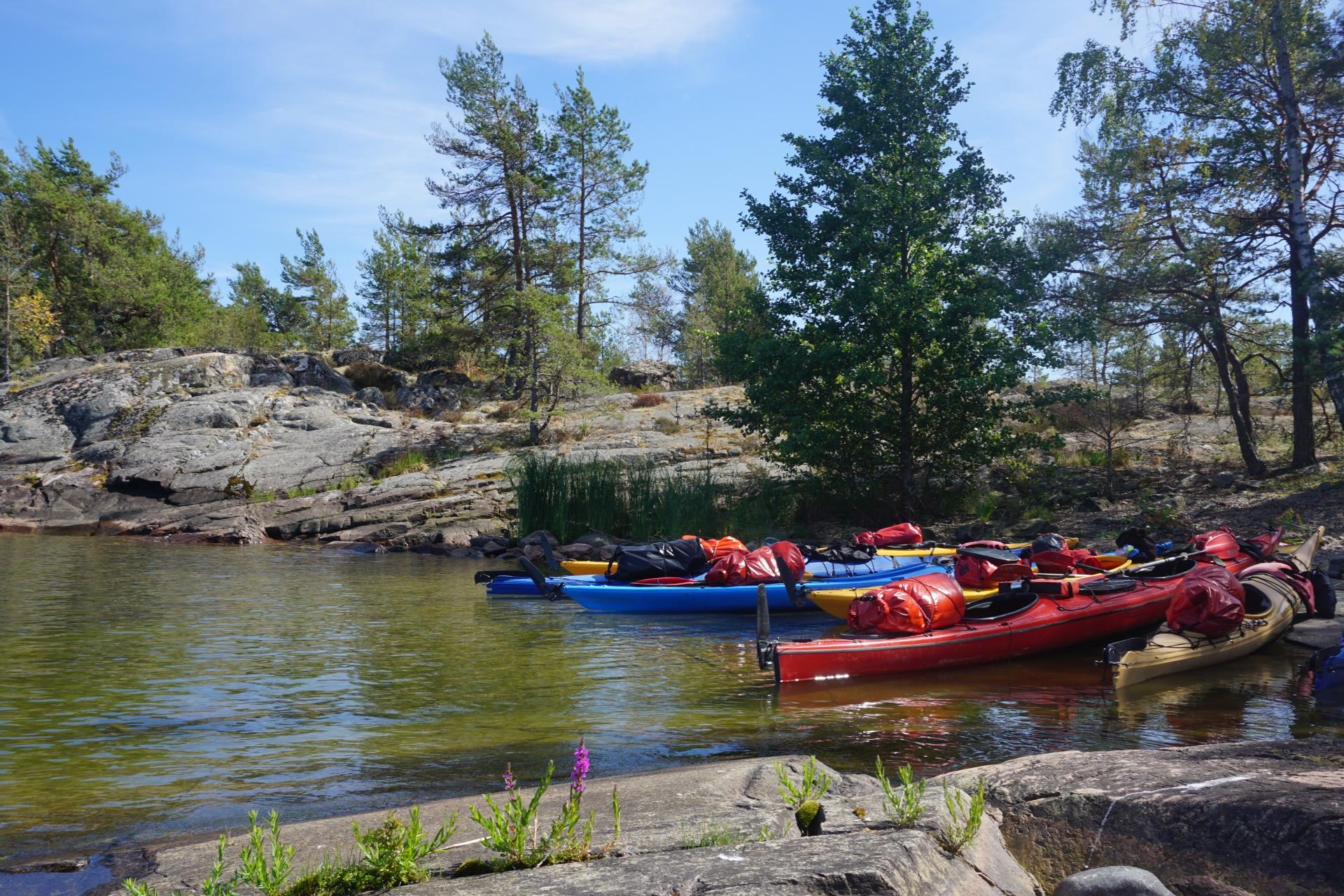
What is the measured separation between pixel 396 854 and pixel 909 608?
595 centimetres

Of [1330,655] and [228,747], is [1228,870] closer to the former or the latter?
[1330,655]

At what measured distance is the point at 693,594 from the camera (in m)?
11.2

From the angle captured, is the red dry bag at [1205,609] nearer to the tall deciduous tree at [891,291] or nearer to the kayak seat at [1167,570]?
the kayak seat at [1167,570]

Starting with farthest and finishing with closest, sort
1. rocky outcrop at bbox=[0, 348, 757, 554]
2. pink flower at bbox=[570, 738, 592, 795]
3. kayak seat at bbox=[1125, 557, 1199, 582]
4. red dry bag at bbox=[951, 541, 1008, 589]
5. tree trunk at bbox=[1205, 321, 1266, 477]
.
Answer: rocky outcrop at bbox=[0, 348, 757, 554] < tree trunk at bbox=[1205, 321, 1266, 477] < red dry bag at bbox=[951, 541, 1008, 589] < kayak seat at bbox=[1125, 557, 1199, 582] < pink flower at bbox=[570, 738, 592, 795]

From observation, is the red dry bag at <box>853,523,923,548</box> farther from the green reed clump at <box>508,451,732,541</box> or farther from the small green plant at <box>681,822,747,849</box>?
the small green plant at <box>681,822,747,849</box>

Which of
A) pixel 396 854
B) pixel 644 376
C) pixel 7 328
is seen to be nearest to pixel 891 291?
pixel 396 854

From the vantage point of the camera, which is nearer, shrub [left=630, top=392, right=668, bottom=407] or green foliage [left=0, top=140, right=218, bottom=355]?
shrub [left=630, top=392, right=668, bottom=407]

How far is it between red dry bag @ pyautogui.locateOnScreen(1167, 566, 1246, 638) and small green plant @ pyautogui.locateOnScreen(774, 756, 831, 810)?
17.4 feet

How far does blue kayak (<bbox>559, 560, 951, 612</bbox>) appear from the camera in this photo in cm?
1117

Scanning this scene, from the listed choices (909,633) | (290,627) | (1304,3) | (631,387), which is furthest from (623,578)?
(631,387)

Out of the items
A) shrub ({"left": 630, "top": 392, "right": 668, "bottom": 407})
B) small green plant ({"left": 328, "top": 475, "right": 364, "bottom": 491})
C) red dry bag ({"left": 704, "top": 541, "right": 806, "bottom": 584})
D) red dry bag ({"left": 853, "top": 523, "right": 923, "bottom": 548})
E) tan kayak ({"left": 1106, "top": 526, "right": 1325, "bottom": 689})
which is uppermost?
shrub ({"left": 630, "top": 392, "right": 668, "bottom": 407})

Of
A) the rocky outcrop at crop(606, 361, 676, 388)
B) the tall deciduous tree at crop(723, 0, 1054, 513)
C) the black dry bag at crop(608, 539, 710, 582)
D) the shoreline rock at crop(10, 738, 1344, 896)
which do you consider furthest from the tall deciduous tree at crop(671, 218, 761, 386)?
the shoreline rock at crop(10, 738, 1344, 896)

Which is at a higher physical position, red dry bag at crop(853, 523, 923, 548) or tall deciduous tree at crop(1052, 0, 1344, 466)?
tall deciduous tree at crop(1052, 0, 1344, 466)

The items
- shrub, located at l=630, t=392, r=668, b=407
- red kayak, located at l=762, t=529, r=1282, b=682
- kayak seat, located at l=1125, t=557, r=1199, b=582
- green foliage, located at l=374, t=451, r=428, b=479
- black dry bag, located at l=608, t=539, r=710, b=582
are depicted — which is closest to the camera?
red kayak, located at l=762, t=529, r=1282, b=682
